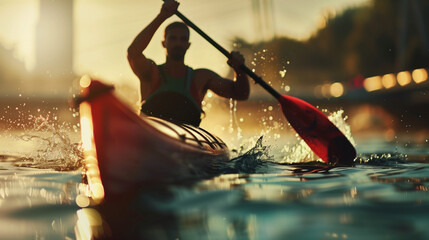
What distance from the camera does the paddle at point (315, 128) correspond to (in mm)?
6051

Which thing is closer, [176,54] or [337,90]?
[176,54]

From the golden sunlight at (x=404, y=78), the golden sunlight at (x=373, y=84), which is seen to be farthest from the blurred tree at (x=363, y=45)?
the golden sunlight at (x=404, y=78)

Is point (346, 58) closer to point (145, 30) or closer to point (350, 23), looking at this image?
point (350, 23)

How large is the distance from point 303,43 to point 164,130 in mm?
54926

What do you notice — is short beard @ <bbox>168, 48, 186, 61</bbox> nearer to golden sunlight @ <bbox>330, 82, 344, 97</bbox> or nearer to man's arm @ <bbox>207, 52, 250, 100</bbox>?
man's arm @ <bbox>207, 52, 250, 100</bbox>

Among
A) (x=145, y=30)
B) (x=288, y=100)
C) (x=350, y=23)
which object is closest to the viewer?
(x=145, y=30)

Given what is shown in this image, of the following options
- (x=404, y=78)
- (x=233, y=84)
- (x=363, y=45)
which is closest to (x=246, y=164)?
(x=233, y=84)

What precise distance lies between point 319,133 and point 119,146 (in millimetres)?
3324

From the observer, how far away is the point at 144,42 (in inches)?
207

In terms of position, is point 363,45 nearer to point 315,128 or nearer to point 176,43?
point 315,128

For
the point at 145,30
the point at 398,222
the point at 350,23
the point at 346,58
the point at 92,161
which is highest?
the point at 350,23

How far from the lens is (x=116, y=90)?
3545 mm

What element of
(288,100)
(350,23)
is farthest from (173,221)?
(350,23)

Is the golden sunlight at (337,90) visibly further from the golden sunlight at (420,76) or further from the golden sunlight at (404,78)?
the golden sunlight at (420,76)
